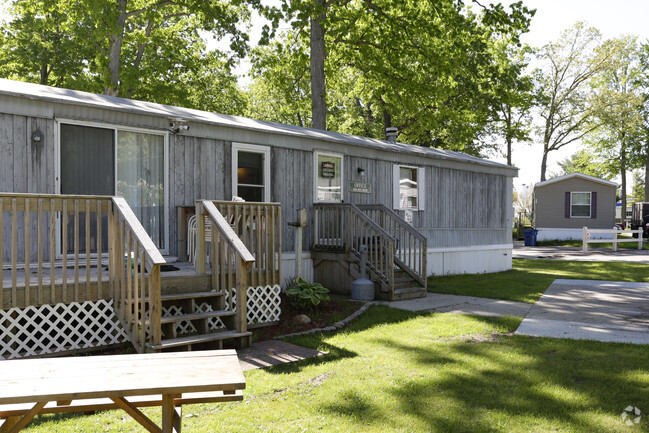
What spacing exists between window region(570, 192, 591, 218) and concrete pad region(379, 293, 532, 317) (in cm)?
1904

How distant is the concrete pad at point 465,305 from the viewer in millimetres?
7727

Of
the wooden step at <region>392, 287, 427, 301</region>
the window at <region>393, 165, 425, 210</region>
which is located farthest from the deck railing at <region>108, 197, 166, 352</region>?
the window at <region>393, 165, 425, 210</region>

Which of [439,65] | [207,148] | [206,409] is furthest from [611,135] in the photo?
[206,409]

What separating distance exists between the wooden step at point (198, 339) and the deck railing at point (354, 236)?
3649 millimetres

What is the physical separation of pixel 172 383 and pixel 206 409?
5.30 feet

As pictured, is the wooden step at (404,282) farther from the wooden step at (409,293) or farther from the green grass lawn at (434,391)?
the green grass lawn at (434,391)

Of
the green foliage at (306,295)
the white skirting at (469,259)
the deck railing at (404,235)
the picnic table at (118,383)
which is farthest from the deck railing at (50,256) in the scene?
the white skirting at (469,259)

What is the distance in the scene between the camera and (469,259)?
44.6 ft

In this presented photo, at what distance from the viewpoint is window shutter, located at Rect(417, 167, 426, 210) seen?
11.9 m

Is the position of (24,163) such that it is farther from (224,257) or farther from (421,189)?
(421,189)

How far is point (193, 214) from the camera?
764cm

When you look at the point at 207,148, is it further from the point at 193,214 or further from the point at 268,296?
the point at 268,296

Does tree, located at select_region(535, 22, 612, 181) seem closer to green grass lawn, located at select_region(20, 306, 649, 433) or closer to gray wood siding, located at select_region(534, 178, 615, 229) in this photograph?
gray wood siding, located at select_region(534, 178, 615, 229)

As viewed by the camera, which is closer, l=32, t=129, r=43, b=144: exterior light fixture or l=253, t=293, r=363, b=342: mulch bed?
l=32, t=129, r=43, b=144: exterior light fixture
